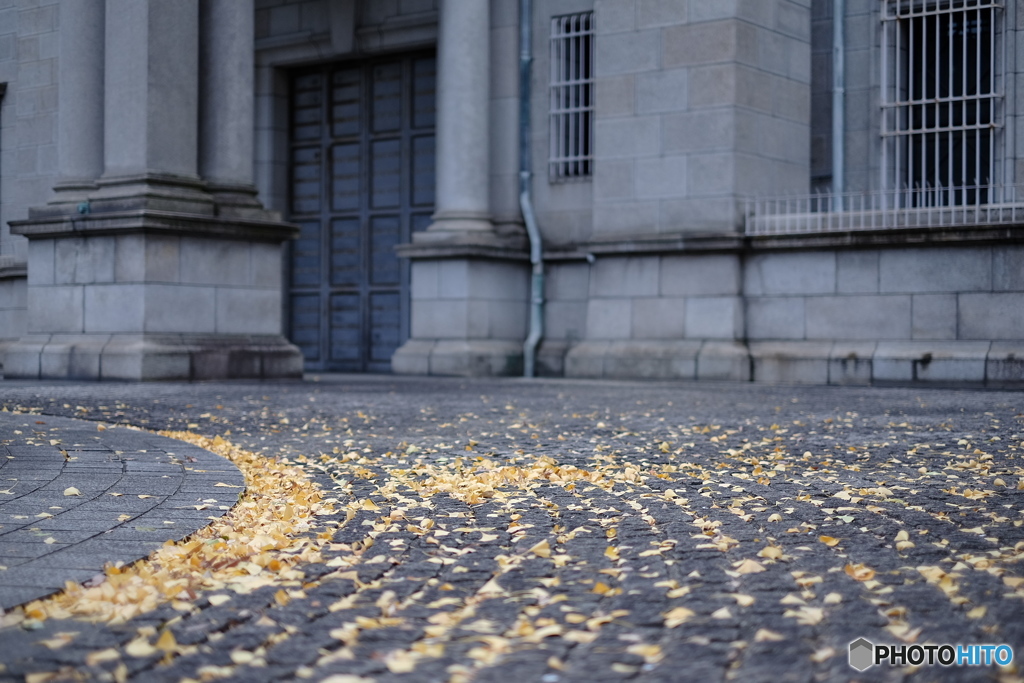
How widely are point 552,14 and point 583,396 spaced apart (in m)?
7.69

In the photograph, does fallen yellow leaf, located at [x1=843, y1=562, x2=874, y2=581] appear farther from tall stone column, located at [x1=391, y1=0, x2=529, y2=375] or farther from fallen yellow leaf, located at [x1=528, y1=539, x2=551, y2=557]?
tall stone column, located at [x1=391, y1=0, x2=529, y2=375]

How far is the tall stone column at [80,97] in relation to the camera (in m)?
16.7

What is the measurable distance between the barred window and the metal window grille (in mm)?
4308

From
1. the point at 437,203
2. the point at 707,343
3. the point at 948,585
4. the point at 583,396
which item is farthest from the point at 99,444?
the point at 437,203

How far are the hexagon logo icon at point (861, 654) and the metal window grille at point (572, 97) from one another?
625 inches

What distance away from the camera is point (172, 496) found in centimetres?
579

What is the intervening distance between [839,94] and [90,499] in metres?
14.5

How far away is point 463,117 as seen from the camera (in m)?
18.9

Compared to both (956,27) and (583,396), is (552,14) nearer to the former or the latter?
(956,27)

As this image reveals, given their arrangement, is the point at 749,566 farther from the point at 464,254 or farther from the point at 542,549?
the point at 464,254

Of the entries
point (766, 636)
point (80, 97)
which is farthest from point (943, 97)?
point (766, 636)

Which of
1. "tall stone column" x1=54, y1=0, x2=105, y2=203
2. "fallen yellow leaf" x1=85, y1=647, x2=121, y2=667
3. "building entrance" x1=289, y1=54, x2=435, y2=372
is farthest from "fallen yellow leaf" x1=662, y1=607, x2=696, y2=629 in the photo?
"building entrance" x1=289, y1=54, x2=435, y2=372

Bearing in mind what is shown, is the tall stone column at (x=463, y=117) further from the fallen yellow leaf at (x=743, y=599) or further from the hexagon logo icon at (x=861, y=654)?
the hexagon logo icon at (x=861, y=654)

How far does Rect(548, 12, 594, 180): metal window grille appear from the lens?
18.9 m
